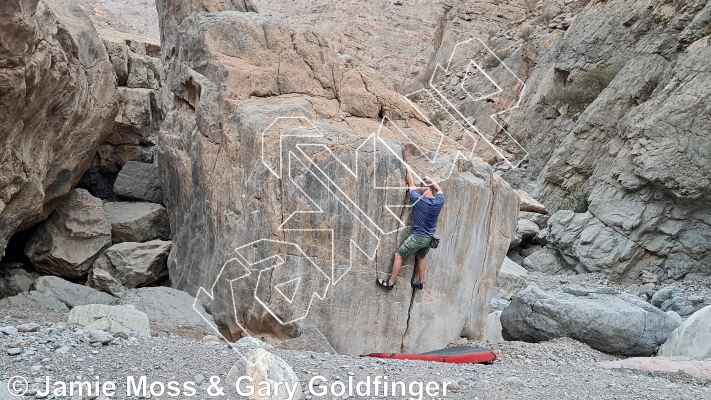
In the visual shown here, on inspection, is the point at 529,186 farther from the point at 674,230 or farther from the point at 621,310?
the point at 621,310

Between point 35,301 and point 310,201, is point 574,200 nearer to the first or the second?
point 310,201

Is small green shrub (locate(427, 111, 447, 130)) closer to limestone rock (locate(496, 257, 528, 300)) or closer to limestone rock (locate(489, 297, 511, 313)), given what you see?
limestone rock (locate(496, 257, 528, 300))

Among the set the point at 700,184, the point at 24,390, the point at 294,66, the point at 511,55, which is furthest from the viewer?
the point at 511,55

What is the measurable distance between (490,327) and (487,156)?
43.7 feet

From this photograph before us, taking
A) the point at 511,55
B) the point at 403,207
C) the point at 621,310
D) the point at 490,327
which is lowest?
the point at 490,327

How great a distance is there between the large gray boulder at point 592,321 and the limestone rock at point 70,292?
206 inches

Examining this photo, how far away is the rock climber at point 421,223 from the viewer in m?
6.91

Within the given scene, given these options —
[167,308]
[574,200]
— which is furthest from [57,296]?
[574,200]

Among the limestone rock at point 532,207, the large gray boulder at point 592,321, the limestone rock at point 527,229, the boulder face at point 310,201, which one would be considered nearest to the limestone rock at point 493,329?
the large gray boulder at point 592,321

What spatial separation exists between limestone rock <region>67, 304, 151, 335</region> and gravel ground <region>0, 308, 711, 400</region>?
0.77 ft

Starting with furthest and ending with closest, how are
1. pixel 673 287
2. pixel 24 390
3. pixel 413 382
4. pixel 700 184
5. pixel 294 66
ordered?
1. pixel 700 184
2. pixel 673 287
3. pixel 294 66
4. pixel 413 382
5. pixel 24 390

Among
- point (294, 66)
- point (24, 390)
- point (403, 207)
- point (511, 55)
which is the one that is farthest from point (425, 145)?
point (511, 55)

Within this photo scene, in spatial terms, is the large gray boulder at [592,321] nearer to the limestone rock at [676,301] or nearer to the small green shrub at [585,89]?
the limestone rock at [676,301]

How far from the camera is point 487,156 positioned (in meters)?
21.4
